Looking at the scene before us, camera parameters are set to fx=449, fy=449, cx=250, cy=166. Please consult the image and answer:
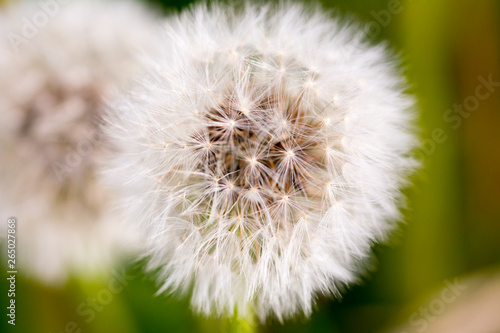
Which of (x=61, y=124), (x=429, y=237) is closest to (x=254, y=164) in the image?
(x=61, y=124)

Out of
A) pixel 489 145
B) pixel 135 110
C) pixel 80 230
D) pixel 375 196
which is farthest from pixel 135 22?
pixel 489 145

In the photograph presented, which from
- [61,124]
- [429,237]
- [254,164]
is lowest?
[61,124]

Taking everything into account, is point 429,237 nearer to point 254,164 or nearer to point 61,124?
point 254,164

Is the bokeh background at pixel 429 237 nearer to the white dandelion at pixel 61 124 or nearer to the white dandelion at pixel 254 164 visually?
the white dandelion at pixel 61 124

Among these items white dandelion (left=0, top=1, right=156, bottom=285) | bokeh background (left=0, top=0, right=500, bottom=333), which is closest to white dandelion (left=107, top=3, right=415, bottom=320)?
white dandelion (left=0, top=1, right=156, bottom=285)

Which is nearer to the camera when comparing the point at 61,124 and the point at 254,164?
the point at 254,164

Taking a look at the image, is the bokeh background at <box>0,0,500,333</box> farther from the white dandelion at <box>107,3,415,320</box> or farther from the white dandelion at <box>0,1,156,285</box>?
the white dandelion at <box>107,3,415,320</box>

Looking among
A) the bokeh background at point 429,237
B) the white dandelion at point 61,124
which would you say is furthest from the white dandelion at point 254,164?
the bokeh background at point 429,237
